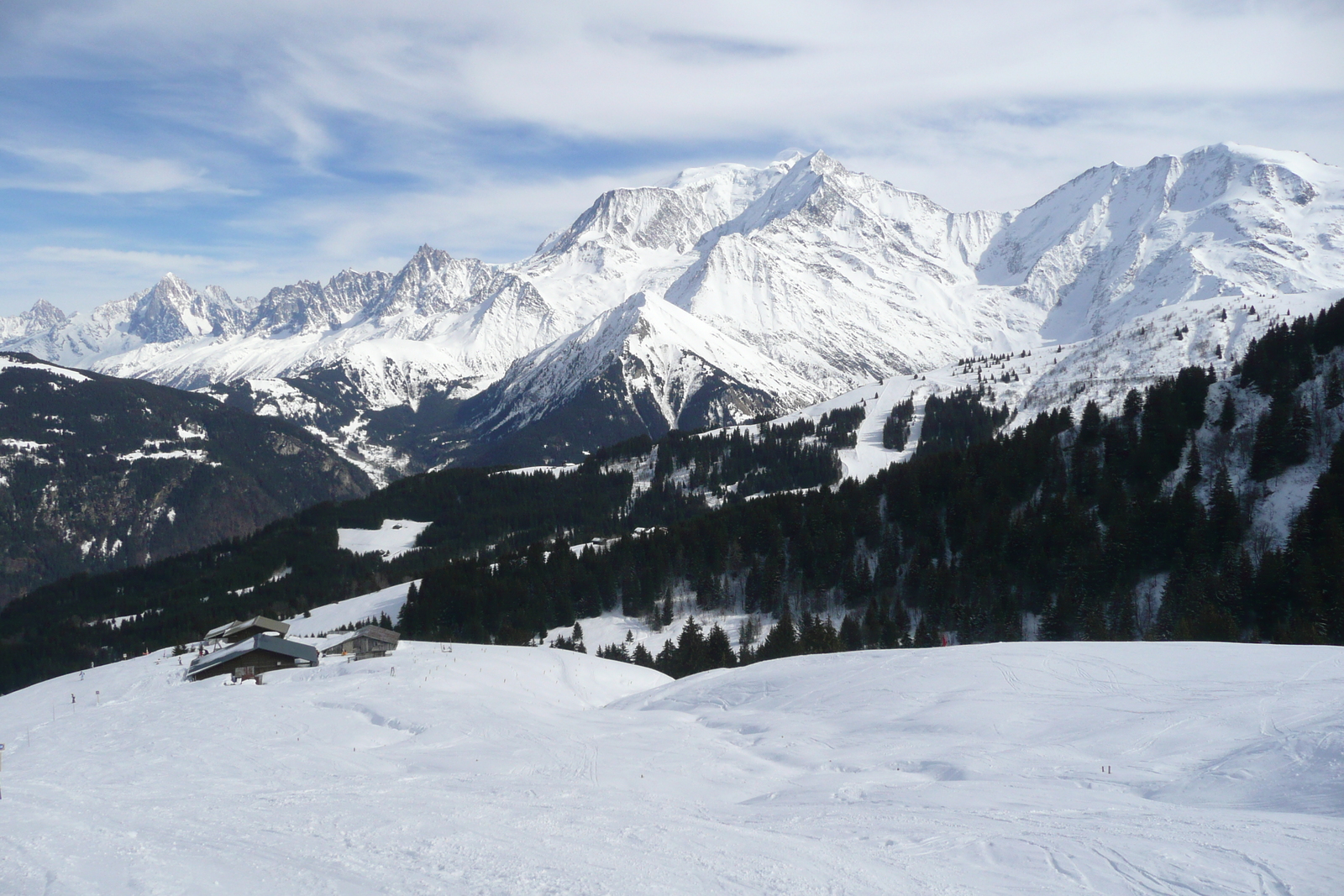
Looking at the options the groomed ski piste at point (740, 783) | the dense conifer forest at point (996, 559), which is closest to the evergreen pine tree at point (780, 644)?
the dense conifer forest at point (996, 559)

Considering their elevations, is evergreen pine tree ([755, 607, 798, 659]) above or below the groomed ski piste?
below

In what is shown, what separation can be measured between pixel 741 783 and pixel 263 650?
49309 mm

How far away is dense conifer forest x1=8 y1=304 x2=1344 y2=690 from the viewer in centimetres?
8038

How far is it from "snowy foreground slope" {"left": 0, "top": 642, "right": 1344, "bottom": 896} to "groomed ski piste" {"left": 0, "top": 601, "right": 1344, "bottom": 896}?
0.14m

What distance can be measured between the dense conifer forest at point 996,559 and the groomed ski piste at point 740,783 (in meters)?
36.7

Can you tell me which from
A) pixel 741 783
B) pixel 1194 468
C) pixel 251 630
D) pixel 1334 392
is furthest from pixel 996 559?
pixel 251 630

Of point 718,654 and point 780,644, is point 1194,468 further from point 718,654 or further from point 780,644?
point 718,654

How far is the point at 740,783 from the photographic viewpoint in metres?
31.0

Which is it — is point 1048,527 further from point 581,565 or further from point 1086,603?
point 581,565

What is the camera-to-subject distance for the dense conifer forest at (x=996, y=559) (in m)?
80.4

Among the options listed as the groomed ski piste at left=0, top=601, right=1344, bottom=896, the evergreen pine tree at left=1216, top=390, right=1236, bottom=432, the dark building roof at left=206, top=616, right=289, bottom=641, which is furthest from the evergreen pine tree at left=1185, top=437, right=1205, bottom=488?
the dark building roof at left=206, top=616, right=289, bottom=641

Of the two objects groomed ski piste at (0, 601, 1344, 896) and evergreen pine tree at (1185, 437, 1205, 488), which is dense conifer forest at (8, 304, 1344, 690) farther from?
groomed ski piste at (0, 601, 1344, 896)

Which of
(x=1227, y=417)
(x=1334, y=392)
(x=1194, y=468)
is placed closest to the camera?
(x=1334, y=392)

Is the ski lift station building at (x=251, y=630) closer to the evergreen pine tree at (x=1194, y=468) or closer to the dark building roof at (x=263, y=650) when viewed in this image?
the dark building roof at (x=263, y=650)
